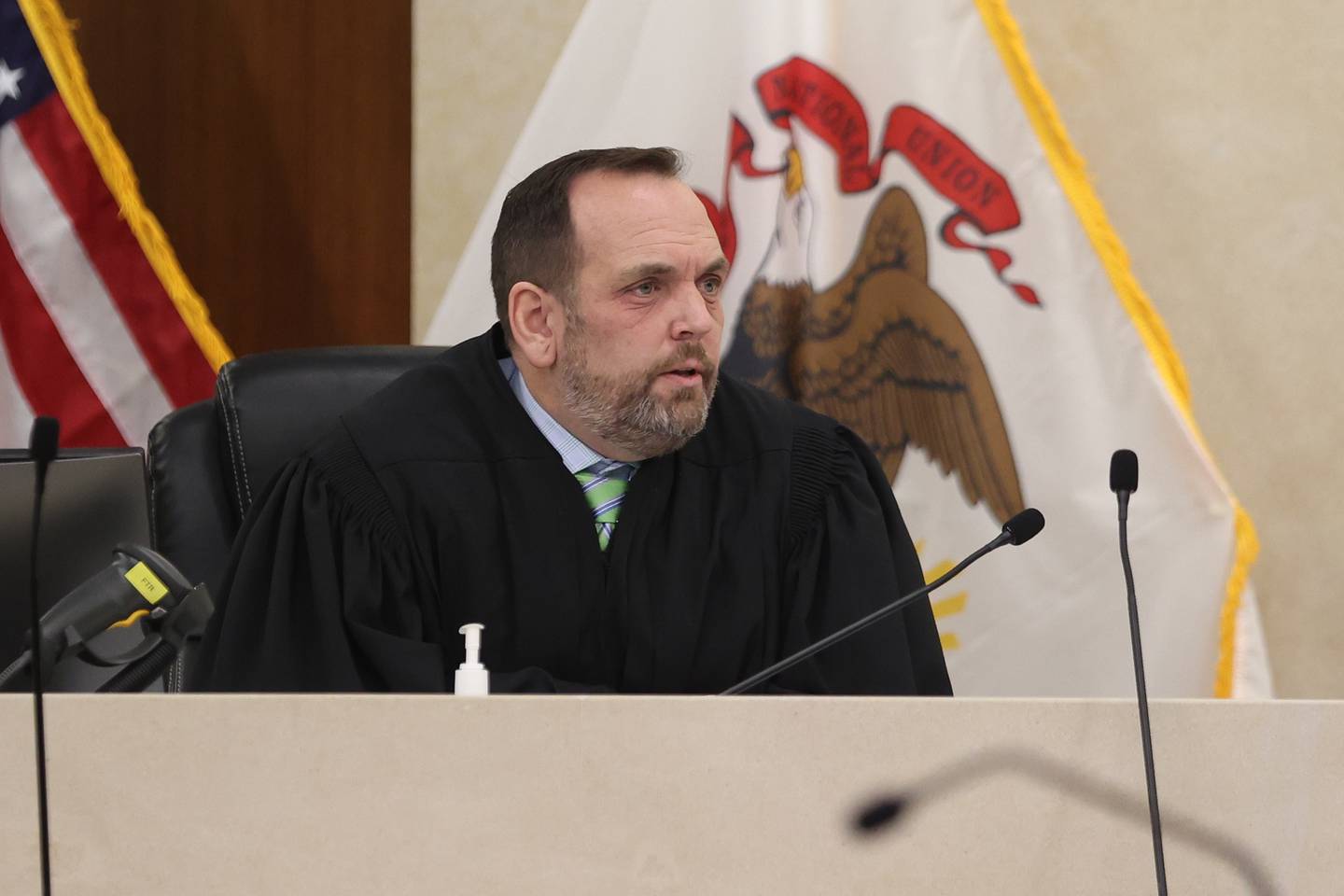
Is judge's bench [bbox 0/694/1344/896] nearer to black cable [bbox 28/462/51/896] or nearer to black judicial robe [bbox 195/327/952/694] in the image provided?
black cable [bbox 28/462/51/896]

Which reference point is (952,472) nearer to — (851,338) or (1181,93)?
(851,338)

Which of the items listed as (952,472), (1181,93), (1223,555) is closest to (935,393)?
(952,472)

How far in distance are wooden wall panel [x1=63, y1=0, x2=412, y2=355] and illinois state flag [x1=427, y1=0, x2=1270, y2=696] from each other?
50 centimetres

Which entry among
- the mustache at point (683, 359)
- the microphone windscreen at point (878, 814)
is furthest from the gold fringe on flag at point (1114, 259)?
the microphone windscreen at point (878, 814)

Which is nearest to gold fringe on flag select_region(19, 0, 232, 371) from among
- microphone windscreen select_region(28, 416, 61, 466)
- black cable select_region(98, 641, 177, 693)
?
black cable select_region(98, 641, 177, 693)

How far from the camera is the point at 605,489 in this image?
2006mm

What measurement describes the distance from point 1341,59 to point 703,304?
169cm

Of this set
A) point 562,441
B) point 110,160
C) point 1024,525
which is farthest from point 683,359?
point 110,160

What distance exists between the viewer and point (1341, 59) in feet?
9.59

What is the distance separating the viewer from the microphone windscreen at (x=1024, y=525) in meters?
1.29

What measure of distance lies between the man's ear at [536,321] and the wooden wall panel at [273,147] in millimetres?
1200

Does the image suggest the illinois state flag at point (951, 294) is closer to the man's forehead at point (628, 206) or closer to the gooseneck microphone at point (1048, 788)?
the man's forehead at point (628, 206)

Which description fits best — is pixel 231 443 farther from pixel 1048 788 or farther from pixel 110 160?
pixel 1048 788

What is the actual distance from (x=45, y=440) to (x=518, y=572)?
927mm
